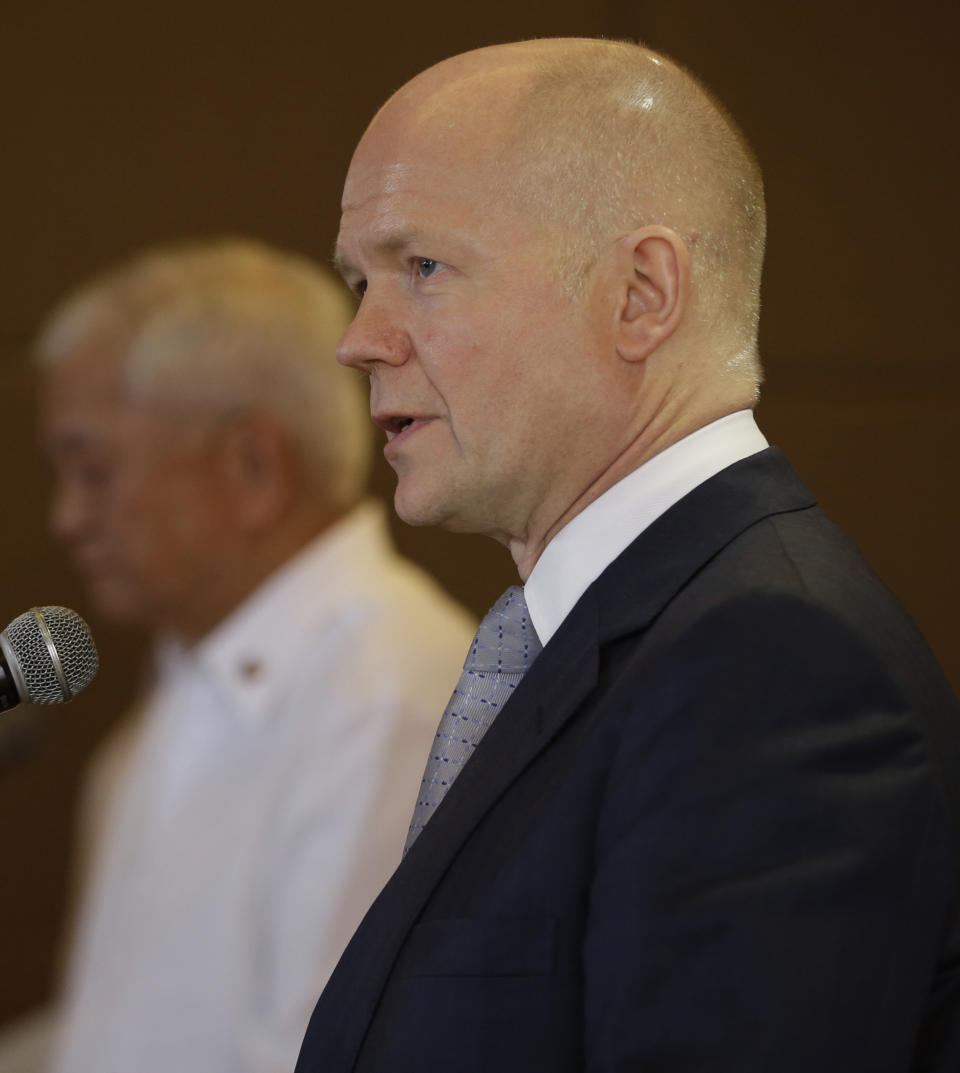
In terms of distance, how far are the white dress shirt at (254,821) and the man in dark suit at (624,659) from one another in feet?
2.46

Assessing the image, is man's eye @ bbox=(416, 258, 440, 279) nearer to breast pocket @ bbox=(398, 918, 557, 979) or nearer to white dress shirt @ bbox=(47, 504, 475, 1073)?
breast pocket @ bbox=(398, 918, 557, 979)

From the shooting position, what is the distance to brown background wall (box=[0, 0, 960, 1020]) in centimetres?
183

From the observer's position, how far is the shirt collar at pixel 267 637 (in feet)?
6.04

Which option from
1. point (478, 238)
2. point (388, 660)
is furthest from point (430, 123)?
point (388, 660)

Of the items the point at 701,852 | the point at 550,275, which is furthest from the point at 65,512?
the point at 701,852

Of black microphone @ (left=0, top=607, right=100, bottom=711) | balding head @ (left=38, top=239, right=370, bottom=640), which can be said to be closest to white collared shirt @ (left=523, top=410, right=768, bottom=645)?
black microphone @ (left=0, top=607, right=100, bottom=711)

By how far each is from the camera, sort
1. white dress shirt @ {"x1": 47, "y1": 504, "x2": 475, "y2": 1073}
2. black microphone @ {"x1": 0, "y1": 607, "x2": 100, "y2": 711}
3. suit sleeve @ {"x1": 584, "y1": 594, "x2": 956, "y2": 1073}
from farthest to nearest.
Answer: white dress shirt @ {"x1": 47, "y1": 504, "x2": 475, "y2": 1073} < black microphone @ {"x1": 0, "y1": 607, "x2": 100, "y2": 711} < suit sleeve @ {"x1": 584, "y1": 594, "x2": 956, "y2": 1073}

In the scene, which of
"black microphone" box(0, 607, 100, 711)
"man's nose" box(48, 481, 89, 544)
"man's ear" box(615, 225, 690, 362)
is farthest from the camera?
"man's nose" box(48, 481, 89, 544)

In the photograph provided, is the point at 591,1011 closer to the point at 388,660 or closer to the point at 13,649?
the point at 13,649

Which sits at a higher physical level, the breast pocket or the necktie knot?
the necktie knot

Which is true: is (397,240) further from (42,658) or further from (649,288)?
(42,658)

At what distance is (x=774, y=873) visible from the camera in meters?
0.70

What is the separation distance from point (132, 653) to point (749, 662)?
50.2 inches

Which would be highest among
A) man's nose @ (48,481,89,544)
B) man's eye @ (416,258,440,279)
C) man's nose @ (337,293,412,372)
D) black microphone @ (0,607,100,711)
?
man's eye @ (416,258,440,279)
